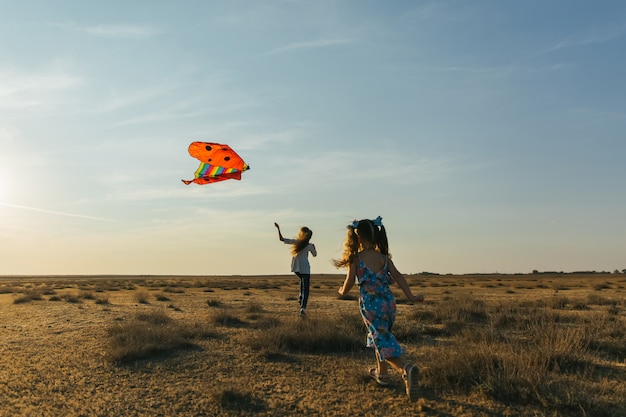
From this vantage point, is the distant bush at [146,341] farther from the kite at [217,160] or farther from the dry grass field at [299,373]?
the kite at [217,160]

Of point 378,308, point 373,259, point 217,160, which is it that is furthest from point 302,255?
point 378,308

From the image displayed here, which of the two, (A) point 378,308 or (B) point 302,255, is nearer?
(A) point 378,308

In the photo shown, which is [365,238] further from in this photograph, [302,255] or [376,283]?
[302,255]

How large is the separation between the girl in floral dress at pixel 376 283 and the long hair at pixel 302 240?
A: 17.0 feet

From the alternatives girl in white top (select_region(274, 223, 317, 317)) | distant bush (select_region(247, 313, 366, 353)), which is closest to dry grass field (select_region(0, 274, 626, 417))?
distant bush (select_region(247, 313, 366, 353))

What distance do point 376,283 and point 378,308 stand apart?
30 cm

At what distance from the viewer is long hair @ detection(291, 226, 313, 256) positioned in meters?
11.5

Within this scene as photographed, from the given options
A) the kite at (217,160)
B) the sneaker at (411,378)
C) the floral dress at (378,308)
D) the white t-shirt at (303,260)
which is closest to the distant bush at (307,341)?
the floral dress at (378,308)

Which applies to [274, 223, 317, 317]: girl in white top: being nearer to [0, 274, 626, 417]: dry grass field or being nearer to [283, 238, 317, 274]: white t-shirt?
[283, 238, 317, 274]: white t-shirt

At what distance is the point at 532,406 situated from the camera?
5.22 metres

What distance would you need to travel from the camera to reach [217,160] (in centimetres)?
1237

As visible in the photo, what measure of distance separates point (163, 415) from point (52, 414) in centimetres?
121

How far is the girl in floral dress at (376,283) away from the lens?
590 centimetres

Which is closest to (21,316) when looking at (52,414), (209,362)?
(209,362)
